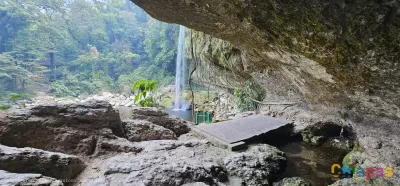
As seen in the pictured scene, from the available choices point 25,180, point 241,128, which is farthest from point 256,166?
point 25,180

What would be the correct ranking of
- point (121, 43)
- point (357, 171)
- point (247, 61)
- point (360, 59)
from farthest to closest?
1. point (121, 43)
2. point (247, 61)
3. point (357, 171)
4. point (360, 59)

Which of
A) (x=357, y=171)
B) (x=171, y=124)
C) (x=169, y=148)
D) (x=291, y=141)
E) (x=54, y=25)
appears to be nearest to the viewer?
(x=169, y=148)

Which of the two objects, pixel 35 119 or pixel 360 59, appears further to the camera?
pixel 35 119

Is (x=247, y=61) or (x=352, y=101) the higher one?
(x=247, y=61)

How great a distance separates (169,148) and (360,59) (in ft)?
7.86

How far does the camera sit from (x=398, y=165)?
2.99 metres

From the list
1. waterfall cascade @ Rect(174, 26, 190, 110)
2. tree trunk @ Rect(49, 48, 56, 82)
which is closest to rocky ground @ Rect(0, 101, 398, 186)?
waterfall cascade @ Rect(174, 26, 190, 110)

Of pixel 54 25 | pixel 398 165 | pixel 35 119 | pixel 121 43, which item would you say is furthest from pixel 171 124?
pixel 121 43

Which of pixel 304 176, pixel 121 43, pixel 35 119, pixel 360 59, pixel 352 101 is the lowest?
pixel 304 176

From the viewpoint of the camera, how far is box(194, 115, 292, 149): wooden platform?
3.72 meters

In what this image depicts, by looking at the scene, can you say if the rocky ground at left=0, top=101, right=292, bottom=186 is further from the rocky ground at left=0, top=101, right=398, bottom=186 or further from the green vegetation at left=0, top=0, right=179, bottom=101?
the green vegetation at left=0, top=0, right=179, bottom=101

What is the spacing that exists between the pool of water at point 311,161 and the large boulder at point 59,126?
2654 millimetres

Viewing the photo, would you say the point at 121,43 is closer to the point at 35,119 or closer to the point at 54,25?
the point at 54,25

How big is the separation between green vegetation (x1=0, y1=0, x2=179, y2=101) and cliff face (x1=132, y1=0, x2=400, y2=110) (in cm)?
2289
